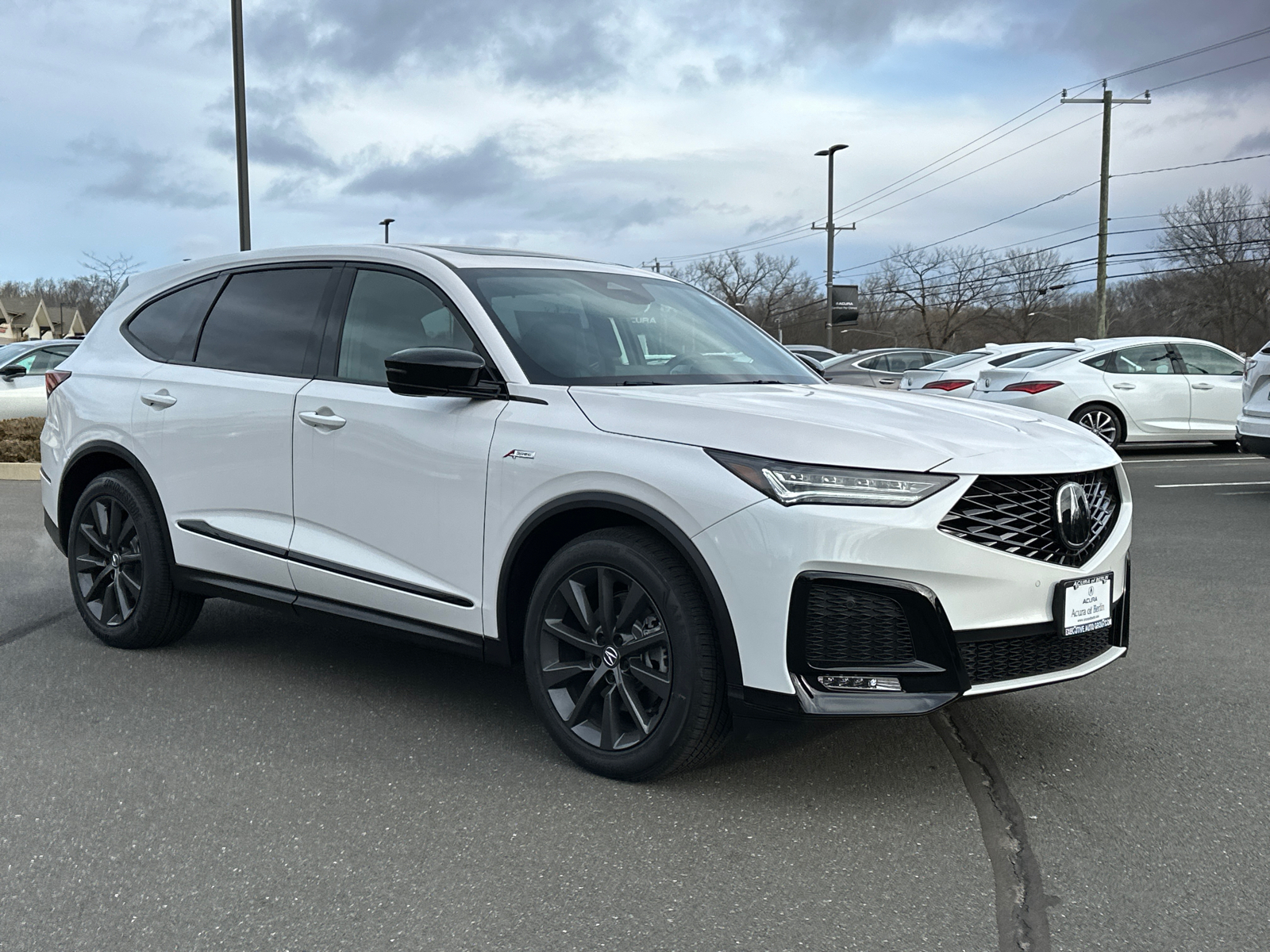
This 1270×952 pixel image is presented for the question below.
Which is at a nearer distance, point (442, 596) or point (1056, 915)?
point (1056, 915)

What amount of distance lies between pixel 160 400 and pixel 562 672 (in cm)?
248

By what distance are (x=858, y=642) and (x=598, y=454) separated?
99 centimetres

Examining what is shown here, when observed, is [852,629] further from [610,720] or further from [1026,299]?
[1026,299]

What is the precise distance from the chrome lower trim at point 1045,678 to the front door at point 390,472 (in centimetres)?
167

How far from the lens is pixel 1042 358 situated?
16.2 metres

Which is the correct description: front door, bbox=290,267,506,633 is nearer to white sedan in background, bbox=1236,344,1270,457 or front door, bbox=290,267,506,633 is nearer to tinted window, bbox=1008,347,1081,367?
white sedan in background, bbox=1236,344,1270,457

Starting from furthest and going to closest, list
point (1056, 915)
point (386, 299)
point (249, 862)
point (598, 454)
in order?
point (386, 299) < point (598, 454) < point (249, 862) < point (1056, 915)

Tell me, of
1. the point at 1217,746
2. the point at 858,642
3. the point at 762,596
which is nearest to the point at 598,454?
the point at 762,596

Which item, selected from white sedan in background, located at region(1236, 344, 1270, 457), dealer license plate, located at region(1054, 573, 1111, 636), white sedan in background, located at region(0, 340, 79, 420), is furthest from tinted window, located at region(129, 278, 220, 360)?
white sedan in background, located at region(0, 340, 79, 420)

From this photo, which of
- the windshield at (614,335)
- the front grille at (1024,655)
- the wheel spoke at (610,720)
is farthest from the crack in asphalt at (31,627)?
the front grille at (1024,655)

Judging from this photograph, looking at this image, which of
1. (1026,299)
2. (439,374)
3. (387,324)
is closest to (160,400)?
Answer: (387,324)

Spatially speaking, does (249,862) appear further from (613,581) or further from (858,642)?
(858,642)

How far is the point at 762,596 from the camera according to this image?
11.5 ft

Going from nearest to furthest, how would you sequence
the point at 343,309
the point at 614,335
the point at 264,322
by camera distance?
the point at 614,335 < the point at 343,309 < the point at 264,322
